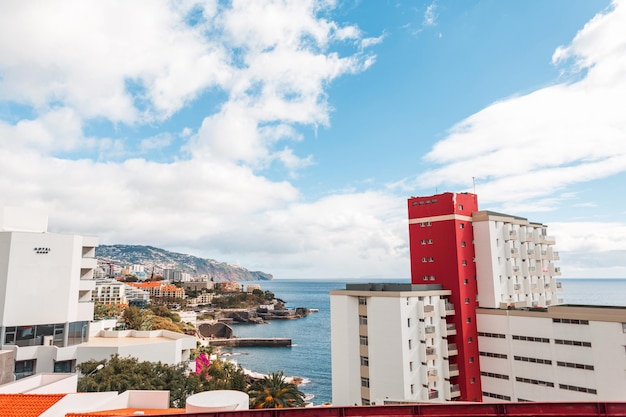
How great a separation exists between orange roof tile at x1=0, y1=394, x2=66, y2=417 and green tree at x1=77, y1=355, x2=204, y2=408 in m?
11.6

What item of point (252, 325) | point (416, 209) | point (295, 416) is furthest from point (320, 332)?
point (295, 416)

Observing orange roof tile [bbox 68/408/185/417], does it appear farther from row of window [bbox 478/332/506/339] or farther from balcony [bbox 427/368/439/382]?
row of window [bbox 478/332/506/339]

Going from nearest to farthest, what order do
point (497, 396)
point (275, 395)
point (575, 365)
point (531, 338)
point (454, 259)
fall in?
point (275, 395) < point (575, 365) < point (531, 338) < point (497, 396) < point (454, 259)

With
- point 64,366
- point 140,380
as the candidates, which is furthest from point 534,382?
point 64,366

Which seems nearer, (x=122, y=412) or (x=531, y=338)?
(x=122, y=412)

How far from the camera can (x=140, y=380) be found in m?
30.4

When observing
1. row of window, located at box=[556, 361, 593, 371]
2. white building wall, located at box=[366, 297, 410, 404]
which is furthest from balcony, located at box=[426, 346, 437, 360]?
row of window, located at box=[556, 361, 593, 371]

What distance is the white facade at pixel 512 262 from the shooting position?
47.9 m

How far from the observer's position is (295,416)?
14.6 meters

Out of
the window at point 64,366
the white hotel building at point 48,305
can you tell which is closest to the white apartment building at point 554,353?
the white hotel building at point 48,305

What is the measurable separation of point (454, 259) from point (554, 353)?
13.3 m

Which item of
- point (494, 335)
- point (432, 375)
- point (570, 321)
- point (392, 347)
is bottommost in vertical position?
point (432, 375)

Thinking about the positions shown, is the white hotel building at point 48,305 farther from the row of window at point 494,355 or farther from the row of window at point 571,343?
the row of window at point 571,343

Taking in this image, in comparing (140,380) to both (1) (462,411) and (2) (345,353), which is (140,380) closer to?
(2) (345,353)
